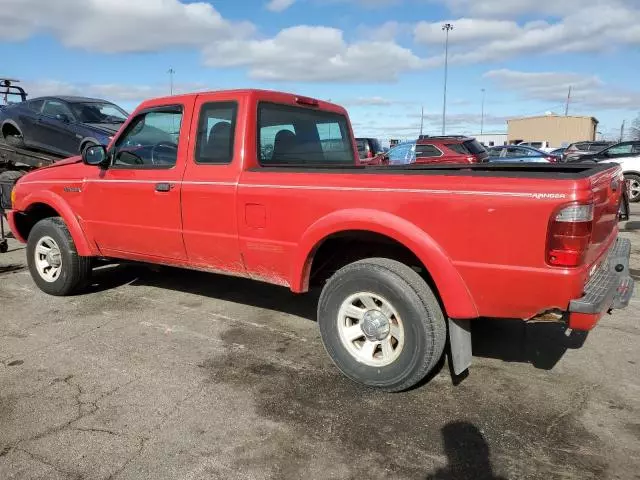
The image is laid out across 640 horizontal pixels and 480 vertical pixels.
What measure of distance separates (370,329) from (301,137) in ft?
6.42

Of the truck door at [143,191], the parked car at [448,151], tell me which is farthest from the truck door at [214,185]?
the parked car at [448,151]

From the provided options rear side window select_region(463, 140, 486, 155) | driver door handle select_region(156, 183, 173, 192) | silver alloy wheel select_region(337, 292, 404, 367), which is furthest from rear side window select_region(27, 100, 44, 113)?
rear side window select_region(463, 140, 486, 155)

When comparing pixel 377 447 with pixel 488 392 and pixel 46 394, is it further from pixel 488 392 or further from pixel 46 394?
pixel 46 394

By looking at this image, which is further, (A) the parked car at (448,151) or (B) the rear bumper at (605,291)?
(A) the parked car at (448,151)

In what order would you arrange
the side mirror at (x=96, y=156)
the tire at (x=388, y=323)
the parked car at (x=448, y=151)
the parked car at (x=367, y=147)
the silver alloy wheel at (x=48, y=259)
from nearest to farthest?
the tire at (x=388, y=323) → the side mirror at (x=96, y=156) → the silver alloy wheel at (x=48, y=259) → the parked car at (x=448, y=151) → the parked car at (x=367, y=147)

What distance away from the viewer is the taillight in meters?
2.74

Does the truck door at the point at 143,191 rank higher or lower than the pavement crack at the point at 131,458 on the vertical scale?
higher

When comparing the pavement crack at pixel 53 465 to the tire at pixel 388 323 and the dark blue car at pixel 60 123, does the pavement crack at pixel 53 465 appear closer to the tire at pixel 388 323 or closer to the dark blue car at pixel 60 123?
the tire at pixel 388 323

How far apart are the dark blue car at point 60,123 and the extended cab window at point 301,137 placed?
16.4ft

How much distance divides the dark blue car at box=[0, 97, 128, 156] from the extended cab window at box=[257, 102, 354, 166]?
5006mm

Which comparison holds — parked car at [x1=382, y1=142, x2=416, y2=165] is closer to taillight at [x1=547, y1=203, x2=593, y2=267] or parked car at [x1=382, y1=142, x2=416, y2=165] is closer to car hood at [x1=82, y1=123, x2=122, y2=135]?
car hood at [x1=82, y1=123, x2=122, y2=135]

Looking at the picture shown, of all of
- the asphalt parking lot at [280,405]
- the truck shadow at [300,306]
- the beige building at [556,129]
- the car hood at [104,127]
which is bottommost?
the beige building at [556,129]

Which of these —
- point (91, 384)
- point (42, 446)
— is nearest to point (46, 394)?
point (91, 384)

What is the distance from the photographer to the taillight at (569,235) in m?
2.74
